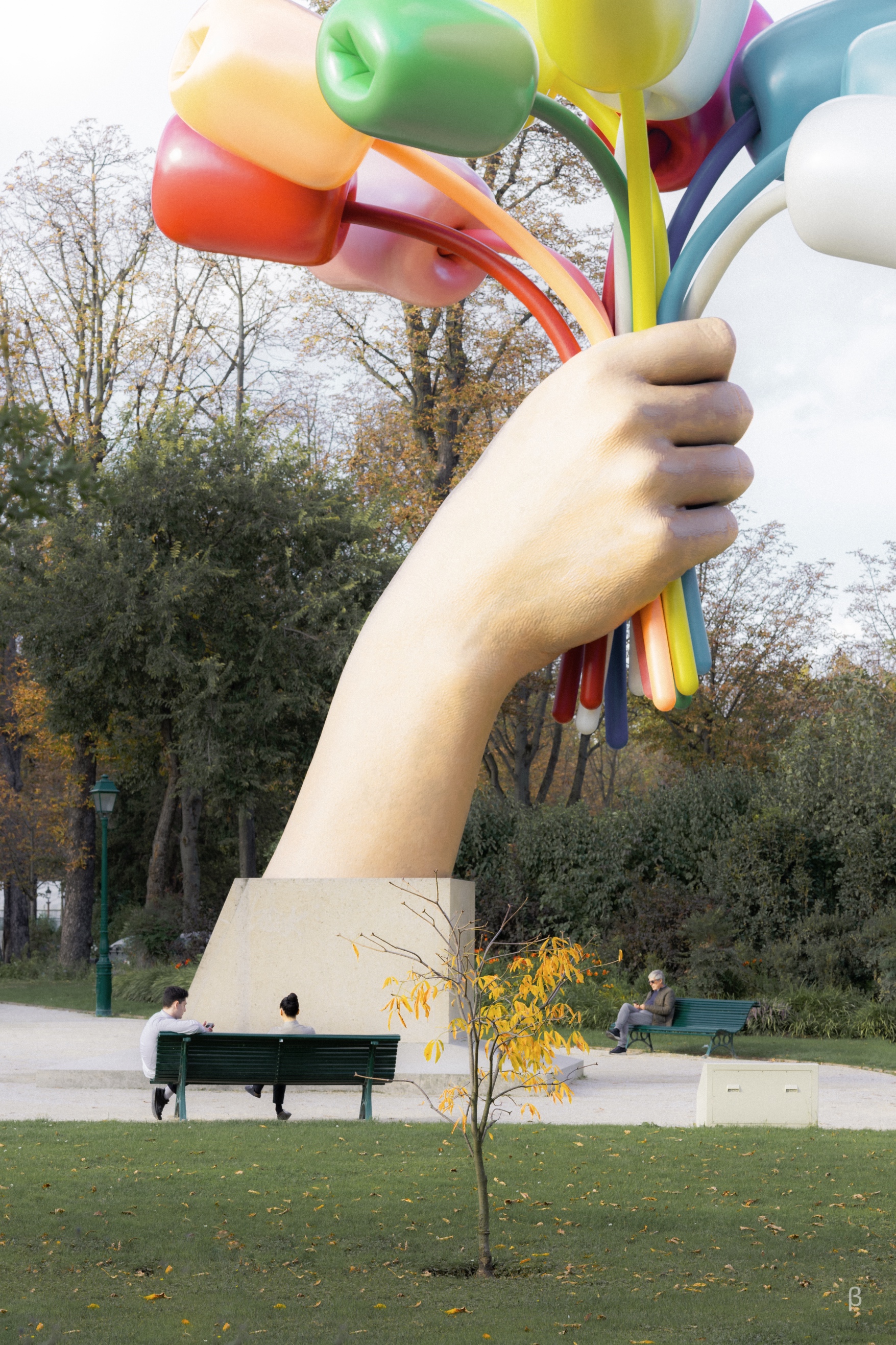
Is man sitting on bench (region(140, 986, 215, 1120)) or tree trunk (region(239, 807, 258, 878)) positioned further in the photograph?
tree trunk (region(239, 807, 258, 878))

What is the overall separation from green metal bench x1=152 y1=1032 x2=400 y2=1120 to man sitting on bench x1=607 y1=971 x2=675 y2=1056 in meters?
5.18

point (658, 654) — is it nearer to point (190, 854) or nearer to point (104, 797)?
point (104, 797)

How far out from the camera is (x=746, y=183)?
10609 millimetres

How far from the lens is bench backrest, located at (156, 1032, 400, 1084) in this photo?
8398 millimetres

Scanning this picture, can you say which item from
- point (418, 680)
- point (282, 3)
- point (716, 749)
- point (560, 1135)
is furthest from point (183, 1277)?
point (716, 749)

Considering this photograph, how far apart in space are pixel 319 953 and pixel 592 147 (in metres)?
6.55

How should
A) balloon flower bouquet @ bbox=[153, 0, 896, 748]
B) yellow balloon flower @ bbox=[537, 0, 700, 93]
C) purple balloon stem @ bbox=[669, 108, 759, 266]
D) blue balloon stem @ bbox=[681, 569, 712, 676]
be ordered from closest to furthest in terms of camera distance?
yellow balloon flower @ bbox=[537, 0, 700, 93] < balloon flower bouquet @ bbox=[153, 0, 896, 748] < blue balloon stem @ bbox=[681, 569, 712, 676] < purple balloon stem @ bbox=[669, 108, 759, 266]

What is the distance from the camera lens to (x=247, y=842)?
22.0 m

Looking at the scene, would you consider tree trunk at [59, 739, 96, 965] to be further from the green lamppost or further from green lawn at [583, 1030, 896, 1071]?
green lawn at [583, 1030, 896, 1071]

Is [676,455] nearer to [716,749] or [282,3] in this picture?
[282,3]

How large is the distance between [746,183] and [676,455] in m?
2.39

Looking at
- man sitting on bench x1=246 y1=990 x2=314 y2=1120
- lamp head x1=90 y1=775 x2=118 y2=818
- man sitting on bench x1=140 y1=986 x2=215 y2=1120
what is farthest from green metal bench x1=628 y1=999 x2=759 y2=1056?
lamp head x1=90 y1=775 x2=118 y2=818

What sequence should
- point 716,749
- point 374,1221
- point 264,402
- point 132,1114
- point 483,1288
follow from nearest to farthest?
point 483,1288 → point 374,1221 → point 132,1114 → point 716,749 → point 264,402

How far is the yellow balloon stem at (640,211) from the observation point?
964 cm
